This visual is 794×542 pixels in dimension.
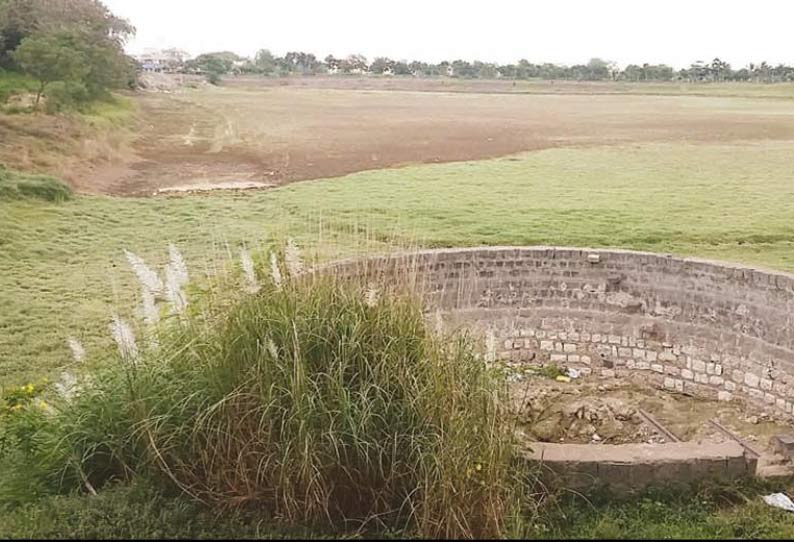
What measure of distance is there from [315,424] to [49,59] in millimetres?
25731

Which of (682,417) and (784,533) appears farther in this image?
(682,417)

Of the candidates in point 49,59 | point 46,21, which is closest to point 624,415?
point 49,59

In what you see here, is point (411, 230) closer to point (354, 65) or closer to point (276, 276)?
point (276, 276)

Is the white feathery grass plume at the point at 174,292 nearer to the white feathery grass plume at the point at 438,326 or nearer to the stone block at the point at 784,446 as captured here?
the white feathery grass plume at the point at 438,326

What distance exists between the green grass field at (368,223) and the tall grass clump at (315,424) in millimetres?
3301

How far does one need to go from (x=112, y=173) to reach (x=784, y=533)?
21295 millimetres

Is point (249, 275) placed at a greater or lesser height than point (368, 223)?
greater

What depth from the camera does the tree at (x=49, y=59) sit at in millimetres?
27062

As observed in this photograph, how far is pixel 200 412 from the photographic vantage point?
16.9ft

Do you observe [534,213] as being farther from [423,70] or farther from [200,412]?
[423,70]

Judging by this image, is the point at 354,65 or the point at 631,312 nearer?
the point at 631,312

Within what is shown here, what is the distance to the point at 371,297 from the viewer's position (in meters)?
5.59

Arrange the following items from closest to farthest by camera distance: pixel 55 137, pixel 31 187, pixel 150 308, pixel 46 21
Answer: pixel 150 308
pixel 31 187
pixel 55 137
pixel 46 21

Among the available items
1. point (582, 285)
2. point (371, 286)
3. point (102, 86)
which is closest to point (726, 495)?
point (371, 286)
